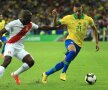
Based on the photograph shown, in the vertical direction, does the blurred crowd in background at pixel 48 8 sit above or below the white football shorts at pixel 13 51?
below

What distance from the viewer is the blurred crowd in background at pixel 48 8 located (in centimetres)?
4138

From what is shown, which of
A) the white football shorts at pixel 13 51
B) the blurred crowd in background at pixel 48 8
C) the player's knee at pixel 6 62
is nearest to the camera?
the player's knee at pixel 6 62

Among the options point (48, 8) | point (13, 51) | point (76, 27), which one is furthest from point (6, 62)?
point (48, 8)

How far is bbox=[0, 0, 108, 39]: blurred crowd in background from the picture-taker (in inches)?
1629

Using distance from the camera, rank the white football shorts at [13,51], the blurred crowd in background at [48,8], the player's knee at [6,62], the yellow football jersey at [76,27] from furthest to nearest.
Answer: the blurred crowd in background at [48,8] < the yellow football jersey at [76,27] < the white football shorts at [13,51] < the player's knee at [6,62]

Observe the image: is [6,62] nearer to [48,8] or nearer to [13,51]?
[13,51]

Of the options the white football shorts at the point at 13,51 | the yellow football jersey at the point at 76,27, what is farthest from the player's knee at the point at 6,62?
the yellow football jersey at the point at 76,27

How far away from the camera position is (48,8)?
1718 inches

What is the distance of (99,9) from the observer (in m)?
42.5

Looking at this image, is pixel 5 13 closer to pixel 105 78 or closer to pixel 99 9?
pixel 99 9

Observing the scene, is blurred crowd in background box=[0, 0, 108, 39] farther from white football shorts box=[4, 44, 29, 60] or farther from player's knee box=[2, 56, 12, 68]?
player's knee box=[2, 56, 12, 68]

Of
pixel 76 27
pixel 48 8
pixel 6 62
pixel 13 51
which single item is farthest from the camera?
pixel 48 8

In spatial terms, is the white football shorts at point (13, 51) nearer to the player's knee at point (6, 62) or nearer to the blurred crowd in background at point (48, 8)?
the player's knee at point (6, 62)

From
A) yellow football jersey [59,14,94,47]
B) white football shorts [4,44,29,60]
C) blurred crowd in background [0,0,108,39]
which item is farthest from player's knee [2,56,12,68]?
blurred crowd in background [0,0,108,39]
